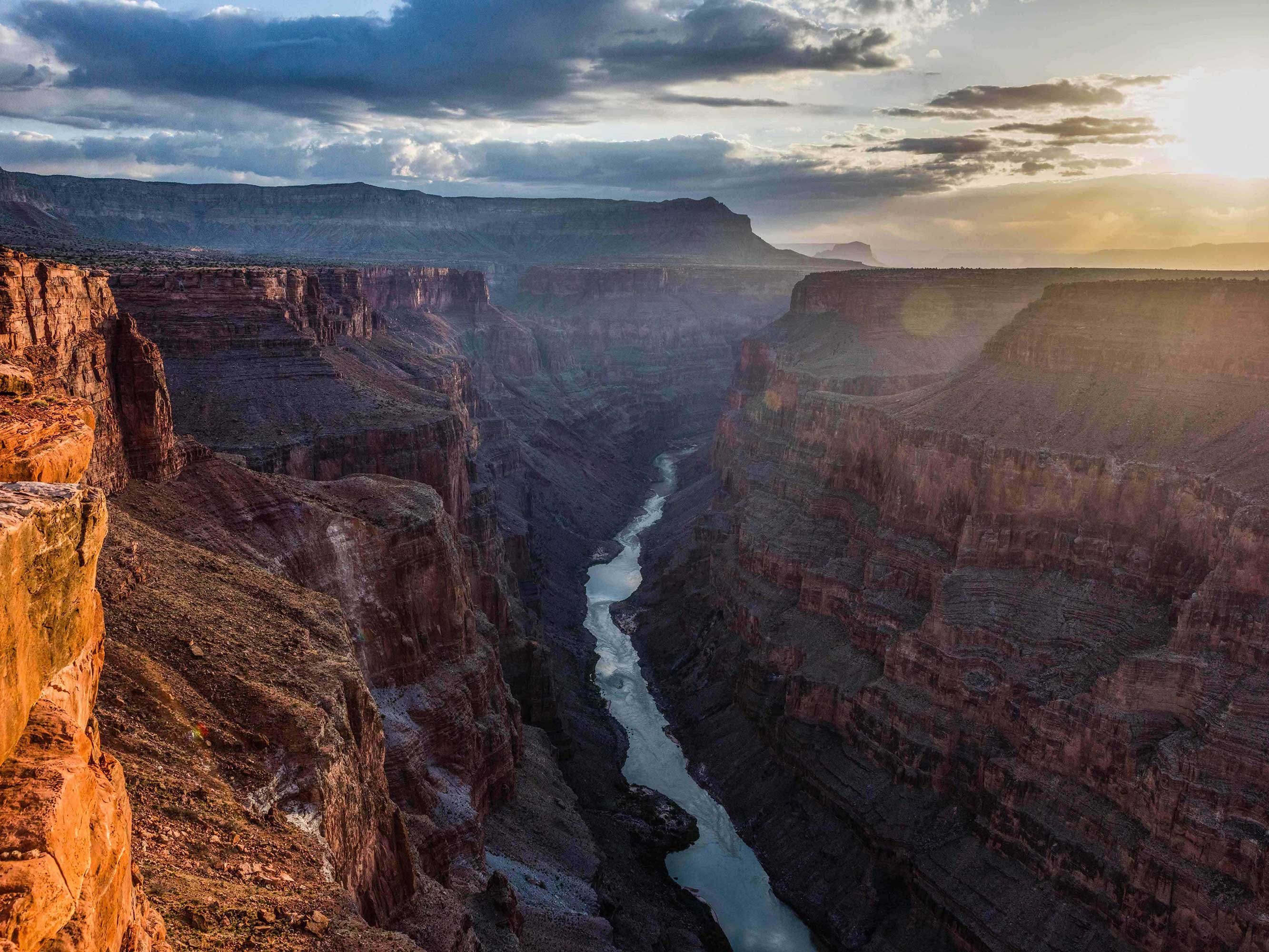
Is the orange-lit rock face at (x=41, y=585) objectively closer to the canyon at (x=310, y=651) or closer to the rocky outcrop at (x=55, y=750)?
the rocky outcrop at (x=55, y=750)

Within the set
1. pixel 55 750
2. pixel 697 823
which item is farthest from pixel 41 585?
pixel 697 823

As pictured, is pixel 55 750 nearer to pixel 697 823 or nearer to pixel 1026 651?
pixel 1026 651

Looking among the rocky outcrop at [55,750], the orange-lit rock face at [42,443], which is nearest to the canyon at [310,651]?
the orange-lit rock face at [42,443]

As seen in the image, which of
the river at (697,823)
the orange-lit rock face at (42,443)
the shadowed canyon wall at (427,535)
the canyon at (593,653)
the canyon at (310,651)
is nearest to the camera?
the orange-lit rock face at (42,443)

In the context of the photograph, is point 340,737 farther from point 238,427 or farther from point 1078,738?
point 238,427

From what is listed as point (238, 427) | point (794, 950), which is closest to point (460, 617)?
point (794, 950)

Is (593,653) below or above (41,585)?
below

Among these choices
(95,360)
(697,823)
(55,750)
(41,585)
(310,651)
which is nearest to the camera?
(41,585)
